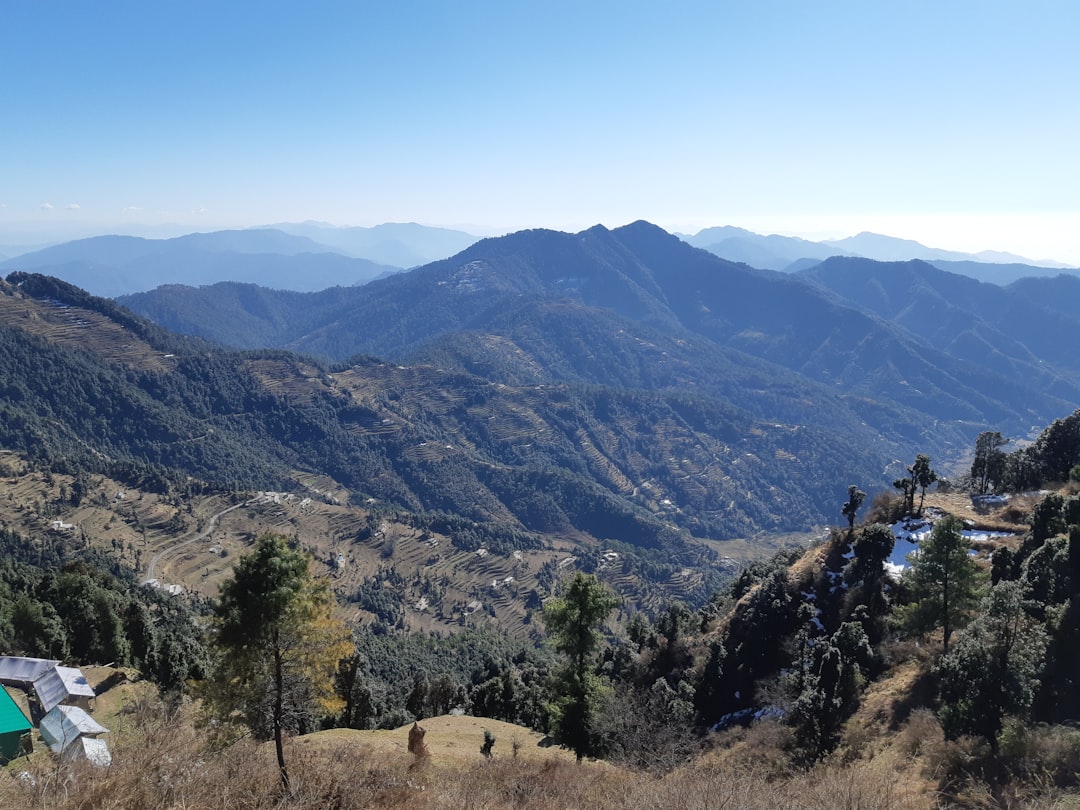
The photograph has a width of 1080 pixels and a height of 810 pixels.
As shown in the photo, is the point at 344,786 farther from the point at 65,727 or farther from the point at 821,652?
the point at 821,652

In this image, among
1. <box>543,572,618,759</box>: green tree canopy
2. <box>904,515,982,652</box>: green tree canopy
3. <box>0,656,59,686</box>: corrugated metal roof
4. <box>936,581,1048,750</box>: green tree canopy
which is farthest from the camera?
<box>0,656,59,686</box>: corrugated metal roof

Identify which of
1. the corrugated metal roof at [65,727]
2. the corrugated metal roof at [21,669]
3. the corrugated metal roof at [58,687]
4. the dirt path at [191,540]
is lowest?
the dirt path at [191,540]

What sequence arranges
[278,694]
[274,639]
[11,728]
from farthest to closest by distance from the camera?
[11,728] → [278,694] → [274,639]

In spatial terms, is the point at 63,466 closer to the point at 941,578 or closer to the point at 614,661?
the point at 614,661

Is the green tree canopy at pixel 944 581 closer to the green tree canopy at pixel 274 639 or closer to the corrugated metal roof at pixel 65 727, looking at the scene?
the green tree canopy at pixel 274 639

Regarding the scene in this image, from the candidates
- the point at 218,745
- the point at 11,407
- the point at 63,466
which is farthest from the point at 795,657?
the point at 11,407

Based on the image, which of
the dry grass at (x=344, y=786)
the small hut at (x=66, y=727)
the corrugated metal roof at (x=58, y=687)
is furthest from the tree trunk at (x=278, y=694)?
the corrugated metal roof at (x=58, y=687)

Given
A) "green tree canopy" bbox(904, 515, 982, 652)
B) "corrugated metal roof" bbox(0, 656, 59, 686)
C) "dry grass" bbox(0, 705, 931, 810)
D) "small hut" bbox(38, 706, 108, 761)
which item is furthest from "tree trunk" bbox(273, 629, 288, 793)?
"corrugated metal roof" bbox(0, 656, 59, 686)

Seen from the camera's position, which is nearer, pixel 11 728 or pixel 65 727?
pixel 11 728

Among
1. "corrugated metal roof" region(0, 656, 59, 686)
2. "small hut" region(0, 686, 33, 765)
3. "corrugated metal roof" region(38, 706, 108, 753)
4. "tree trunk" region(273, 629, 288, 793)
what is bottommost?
"corrugated metal roof" region(0, 656, 59, 686)

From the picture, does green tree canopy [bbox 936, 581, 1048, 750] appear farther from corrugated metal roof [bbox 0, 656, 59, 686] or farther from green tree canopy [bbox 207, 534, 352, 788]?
corrugated metal roof [bbox 0, 656, 59, 686]

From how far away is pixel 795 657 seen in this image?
38812 mm

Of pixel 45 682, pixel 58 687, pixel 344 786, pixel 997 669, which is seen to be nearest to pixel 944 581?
pixel 997 669

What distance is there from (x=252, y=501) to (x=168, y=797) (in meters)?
170
